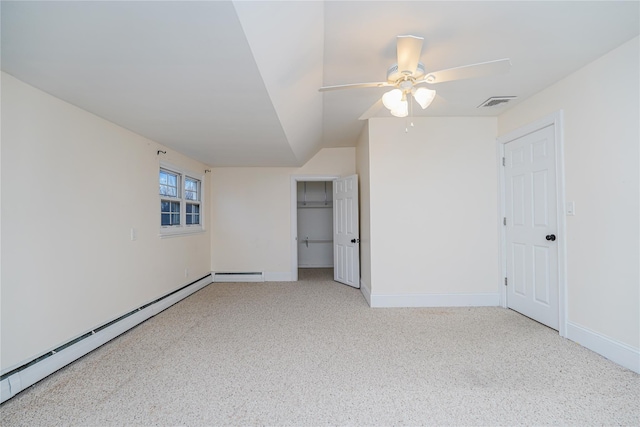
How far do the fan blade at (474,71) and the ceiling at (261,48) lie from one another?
30 centimetres

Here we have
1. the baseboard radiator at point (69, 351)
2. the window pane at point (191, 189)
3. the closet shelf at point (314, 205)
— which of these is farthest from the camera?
the closet shelf at point (314, 205)

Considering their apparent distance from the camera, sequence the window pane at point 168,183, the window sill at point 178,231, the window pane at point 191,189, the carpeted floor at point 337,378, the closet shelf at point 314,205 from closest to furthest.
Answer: the carpeted floor at point 337,378
the window sill at point 178,231
the window pane at point 168,183
the window pane at point 191,189
the closet shelf at point 314,205

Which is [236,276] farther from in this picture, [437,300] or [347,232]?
[437,300]

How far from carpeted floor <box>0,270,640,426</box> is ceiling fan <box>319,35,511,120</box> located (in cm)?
202

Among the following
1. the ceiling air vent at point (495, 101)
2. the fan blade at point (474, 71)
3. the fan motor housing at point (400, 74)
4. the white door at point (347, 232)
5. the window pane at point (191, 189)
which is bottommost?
the white door at point (347, 232)

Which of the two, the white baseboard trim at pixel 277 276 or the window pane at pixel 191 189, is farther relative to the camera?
the white baseboard trim at pixel 277 276

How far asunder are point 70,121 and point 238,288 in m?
3.30

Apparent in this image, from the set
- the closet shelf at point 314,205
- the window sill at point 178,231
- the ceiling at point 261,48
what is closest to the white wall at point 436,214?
the ceiling at point 261,48

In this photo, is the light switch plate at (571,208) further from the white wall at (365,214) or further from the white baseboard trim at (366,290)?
the white baseboard trim at (366,290)

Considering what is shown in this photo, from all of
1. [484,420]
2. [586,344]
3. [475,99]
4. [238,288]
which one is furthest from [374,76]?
[238,288]

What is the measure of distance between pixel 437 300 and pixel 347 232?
1803 mm

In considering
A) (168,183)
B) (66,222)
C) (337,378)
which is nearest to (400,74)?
(337,378)

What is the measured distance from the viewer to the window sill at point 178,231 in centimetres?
388

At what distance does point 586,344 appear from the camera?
99.2 inches
